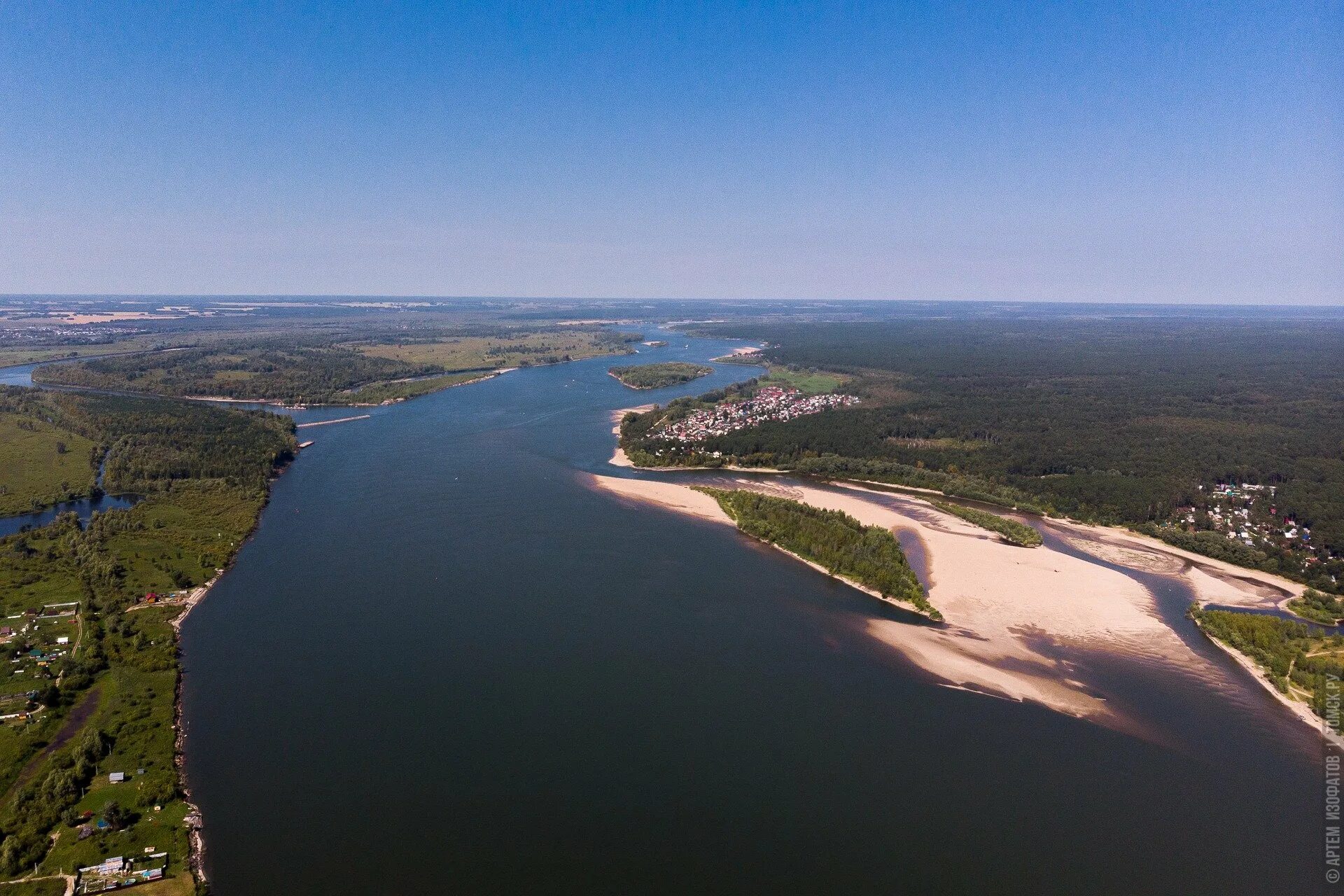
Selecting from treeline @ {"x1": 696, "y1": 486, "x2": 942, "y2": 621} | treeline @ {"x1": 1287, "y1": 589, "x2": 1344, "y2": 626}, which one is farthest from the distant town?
treeline @ {"x1": 696, "y1": 486, "x2": 942, "y2": 621}

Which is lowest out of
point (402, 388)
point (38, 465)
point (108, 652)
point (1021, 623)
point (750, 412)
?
point (1021, 623)

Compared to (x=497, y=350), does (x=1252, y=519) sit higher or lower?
lower

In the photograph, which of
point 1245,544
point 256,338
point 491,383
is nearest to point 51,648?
point 1245,544

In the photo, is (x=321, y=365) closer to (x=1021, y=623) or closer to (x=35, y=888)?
(x=35, y=888)

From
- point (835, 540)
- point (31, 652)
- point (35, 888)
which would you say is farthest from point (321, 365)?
point (35, 888)

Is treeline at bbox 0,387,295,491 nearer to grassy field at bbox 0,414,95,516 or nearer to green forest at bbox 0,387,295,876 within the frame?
green forest at bbox 0,387,295,876

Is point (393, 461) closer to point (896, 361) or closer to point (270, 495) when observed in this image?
point (270, 495)

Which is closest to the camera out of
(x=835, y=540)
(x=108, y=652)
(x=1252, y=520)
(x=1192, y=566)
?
(x=108, y=652)
